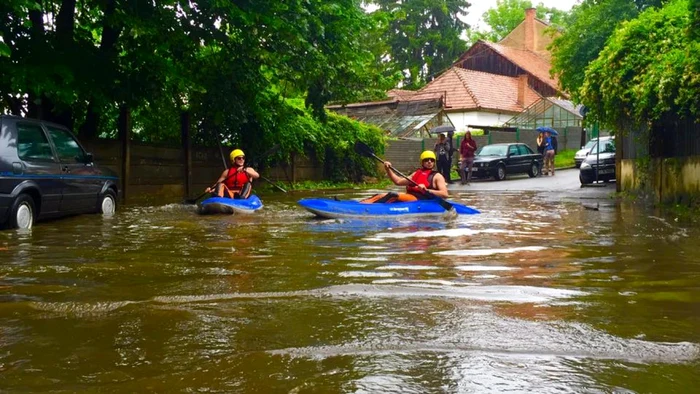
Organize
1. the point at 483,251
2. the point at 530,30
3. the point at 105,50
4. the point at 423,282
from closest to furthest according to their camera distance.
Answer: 1. the point at 423,282
2. the point at 483,251
3. the point at 105,50
4. the point at 530,30

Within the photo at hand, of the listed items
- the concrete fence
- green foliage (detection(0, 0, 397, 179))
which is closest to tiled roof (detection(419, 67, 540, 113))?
the concrete fence

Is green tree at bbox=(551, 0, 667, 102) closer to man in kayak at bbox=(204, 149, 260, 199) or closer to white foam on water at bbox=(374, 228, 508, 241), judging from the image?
man in kayak at bbox=(204, 149, 260, 199)

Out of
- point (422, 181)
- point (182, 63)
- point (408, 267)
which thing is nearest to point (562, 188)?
point (422, 181)

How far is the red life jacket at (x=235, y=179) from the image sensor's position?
14719 mm

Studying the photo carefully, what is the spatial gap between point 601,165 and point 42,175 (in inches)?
818

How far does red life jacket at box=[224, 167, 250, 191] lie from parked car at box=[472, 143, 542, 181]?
1940 centimetres

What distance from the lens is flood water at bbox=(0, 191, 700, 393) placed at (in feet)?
11.4

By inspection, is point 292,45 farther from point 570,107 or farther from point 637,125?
point 570,107

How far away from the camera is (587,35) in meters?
29.5

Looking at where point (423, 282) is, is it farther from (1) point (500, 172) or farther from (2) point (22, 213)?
(1) point (500, 172)

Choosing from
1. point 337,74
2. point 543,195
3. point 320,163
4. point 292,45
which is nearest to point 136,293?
A: point 292,45

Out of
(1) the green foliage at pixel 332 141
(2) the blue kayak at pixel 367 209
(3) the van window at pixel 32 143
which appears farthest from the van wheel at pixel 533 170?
(3) the van window at pixel 32 143

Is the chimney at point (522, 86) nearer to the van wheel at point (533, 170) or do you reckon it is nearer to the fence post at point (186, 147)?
the van wheel at point (533, 170)

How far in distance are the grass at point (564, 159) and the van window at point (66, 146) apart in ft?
107
